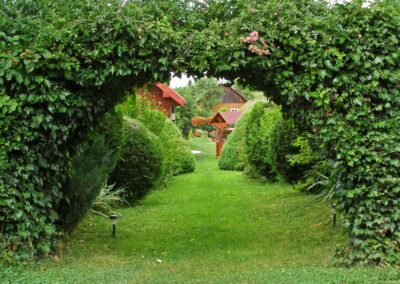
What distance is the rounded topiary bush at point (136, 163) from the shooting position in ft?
37.5

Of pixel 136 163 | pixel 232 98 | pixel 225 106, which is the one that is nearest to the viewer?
pixel 136 163

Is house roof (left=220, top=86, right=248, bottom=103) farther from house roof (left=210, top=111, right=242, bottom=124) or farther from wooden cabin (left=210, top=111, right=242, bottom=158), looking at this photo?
house roof (left=210, top=111, right=242, bottom=124)

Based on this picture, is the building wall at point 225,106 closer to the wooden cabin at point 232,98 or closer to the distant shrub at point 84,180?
the wooden cabin at point 232,98

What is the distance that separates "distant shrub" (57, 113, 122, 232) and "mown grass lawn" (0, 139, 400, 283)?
0.41m

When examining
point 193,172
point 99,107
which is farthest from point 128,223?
point 193,172

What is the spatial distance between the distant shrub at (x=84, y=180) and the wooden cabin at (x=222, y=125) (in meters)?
23.3

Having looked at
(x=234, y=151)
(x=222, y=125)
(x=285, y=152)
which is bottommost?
(x=234, y=151)

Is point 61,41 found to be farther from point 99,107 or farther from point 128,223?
point 128,223

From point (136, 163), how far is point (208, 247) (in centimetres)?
451

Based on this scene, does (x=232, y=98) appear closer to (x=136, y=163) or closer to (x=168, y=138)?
(x=168, y=138)

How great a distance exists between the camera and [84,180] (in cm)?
741

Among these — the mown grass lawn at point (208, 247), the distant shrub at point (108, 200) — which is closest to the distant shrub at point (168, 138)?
the distant shrub at point (108, 200)

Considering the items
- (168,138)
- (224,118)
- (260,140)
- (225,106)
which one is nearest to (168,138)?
(168,138)

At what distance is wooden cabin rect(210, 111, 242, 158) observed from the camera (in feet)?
105
